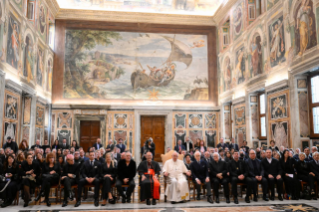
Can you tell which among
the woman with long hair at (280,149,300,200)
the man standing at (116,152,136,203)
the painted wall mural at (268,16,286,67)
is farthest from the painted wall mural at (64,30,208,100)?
the woman with long hair at (280,149,300,200)

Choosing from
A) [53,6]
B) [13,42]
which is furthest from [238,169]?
[53,6]

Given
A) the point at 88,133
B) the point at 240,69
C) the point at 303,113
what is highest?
the point at 240,69

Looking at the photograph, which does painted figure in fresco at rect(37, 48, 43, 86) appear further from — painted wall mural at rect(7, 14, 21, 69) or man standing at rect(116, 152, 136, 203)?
man standing at rect(116, 152, 136, 203)

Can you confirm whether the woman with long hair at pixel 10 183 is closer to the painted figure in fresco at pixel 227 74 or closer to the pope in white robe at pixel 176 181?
the pope in white robe at pixel 176 181

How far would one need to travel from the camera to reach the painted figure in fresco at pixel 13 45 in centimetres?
1099

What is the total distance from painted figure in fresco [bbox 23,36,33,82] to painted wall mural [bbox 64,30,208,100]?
3.97 meters

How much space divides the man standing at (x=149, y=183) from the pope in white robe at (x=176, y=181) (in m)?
0.35

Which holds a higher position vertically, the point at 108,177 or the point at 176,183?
the point at 108,177

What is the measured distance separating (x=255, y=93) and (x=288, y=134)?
141 inches

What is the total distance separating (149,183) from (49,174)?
2776 mm

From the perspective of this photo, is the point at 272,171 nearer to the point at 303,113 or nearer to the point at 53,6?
the point at 303,113

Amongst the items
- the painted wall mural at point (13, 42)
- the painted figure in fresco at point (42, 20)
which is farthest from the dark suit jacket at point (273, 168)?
the painted figure in fresco at point (42, 20)

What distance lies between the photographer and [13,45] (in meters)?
11.3

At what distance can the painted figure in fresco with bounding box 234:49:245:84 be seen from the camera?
14.6 meters
